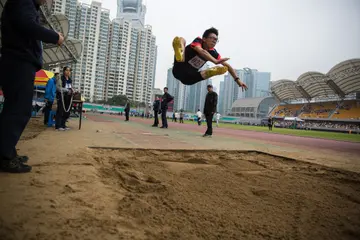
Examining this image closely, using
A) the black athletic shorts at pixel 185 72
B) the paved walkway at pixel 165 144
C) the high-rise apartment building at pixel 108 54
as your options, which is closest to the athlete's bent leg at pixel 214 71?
the black athletic shorts at pixel 185 72

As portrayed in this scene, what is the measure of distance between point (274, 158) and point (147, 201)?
9.88 ft

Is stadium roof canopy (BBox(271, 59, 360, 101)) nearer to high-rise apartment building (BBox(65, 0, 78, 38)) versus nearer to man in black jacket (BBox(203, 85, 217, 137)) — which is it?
man in black jacket (BBox(203, 85, 217, 137))

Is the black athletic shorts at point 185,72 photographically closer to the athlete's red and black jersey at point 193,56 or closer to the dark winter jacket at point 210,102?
the athlete's red and black jersey at point 193,56

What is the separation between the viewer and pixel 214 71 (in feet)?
13.1

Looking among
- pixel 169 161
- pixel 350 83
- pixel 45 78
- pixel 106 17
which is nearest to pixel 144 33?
pixel 106 17

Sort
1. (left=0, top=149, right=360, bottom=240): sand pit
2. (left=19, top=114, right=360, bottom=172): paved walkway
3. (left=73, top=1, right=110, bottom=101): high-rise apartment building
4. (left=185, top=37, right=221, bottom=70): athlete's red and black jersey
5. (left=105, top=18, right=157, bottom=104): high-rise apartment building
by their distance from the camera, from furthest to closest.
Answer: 1. (left=105, top=18, right=157, bottom=104): high-rise apartment building
2. (left=73, top=1, right=110, bottom=101): high-rise apartment building
3. (left=185, top=37, right=221, bottom=70): athlete's red and black jersey
4. (left=19, top=114, right=360, bottom=172): paved walkway
5. (left=0, top=149, right=360, bottom=240): sand pit

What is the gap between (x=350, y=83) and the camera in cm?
3762

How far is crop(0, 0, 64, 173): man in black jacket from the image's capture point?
2.07m

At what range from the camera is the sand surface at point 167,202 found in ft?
3.99

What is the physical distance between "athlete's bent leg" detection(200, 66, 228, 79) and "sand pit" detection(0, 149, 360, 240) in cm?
192

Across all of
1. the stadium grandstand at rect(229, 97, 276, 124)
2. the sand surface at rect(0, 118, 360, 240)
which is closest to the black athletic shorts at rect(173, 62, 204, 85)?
the sand surface at rect(0, 118, 360, 240)

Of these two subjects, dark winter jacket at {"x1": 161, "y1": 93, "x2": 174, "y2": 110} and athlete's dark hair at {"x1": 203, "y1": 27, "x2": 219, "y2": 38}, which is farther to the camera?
dark winter jacket at {"x1": 161, "y1": 93, "x2": 174, "y2": 110}

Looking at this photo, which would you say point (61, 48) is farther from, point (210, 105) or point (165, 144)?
point (165, 144)

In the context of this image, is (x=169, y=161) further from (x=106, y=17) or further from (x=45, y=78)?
(x=106, y=17)
